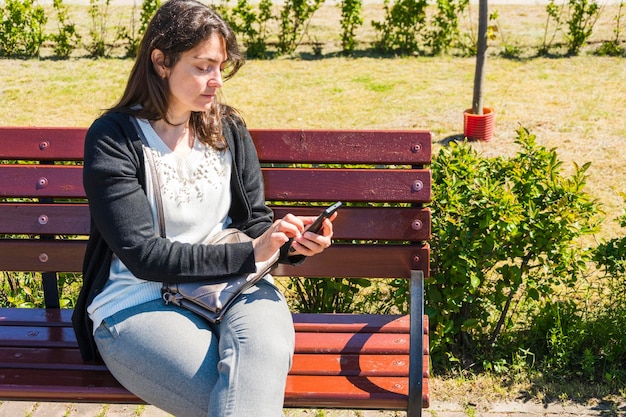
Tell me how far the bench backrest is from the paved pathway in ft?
1.95

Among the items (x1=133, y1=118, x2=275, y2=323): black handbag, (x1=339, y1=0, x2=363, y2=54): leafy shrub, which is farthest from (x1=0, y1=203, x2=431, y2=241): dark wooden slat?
(x1=339, y1=0, x2=363, y2=54): leafy shrub

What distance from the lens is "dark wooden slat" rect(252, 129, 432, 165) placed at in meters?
3.19

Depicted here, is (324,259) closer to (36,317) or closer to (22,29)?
(36,317)

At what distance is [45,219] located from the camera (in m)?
3.30

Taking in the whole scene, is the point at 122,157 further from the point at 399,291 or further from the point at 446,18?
the point at 446,18

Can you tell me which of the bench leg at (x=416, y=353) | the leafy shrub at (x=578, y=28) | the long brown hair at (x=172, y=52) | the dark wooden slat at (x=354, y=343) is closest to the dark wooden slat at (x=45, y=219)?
the long brown hair at (x=172, y=52)

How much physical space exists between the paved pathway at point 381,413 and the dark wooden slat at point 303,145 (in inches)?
39.3

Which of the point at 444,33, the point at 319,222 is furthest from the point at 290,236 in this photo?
the point at 444,33

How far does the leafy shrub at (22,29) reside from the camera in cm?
932

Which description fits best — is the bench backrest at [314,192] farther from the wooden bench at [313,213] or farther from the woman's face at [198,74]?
the woman's face at [198,74]

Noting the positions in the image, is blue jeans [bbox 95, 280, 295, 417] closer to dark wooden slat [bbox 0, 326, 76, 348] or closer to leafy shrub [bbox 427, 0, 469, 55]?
dark wooden slat [bbox 0, 326, 76, 348]

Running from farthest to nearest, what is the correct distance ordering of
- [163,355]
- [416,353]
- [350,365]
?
[350,365] < [416,353] < [163,355]

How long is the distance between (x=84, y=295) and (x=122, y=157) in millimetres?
464

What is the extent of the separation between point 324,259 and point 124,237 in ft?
2.80
